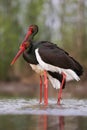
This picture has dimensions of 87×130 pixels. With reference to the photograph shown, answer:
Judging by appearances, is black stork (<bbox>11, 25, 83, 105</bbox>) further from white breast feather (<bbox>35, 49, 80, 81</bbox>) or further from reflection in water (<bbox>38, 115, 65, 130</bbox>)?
reflection in water (<bbox>38, 115, 65, 130</bbox>)

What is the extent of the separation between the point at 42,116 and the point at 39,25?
30.4 m

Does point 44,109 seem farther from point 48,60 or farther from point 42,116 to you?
point 48,60

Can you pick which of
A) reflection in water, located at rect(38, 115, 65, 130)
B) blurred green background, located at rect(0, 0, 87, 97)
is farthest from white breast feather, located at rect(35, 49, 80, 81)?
blurred green background, located at rect(0, 0, 87, 97)

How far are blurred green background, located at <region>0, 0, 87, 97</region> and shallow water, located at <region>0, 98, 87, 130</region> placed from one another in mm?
17725

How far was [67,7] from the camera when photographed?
1634 inches

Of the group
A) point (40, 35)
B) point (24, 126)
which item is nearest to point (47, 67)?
point (24, 126)

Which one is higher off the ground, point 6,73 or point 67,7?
point 67,7

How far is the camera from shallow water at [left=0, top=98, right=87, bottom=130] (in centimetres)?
1034

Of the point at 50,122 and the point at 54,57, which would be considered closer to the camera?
the point at 50,122

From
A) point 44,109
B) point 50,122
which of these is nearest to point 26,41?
point 44,109

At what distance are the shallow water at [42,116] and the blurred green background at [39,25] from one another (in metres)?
17.7

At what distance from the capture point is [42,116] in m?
11.8

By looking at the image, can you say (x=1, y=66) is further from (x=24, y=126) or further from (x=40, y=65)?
(x=24, y=126)

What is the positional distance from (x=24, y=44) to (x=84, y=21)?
25796mm
